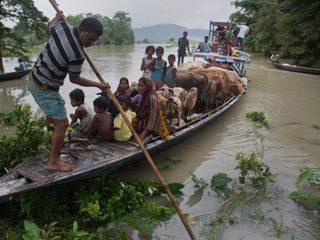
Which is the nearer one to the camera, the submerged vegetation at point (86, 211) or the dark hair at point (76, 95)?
the submerged vegetation at point (86, 211)

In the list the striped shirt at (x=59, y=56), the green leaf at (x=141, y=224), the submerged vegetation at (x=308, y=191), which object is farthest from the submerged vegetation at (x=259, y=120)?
the striped shirt at (x=59, y=56)

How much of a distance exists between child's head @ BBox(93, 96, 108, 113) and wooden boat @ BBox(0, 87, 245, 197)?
0.46 metres

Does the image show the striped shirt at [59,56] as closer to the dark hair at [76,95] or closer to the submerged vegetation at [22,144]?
the submerged vegetation at [22,144]

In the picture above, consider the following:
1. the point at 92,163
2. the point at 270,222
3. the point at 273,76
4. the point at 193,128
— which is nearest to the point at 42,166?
the point at 92,163

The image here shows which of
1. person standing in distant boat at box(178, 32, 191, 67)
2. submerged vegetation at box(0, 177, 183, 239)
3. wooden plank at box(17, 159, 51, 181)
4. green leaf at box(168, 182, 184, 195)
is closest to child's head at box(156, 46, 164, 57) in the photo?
green leaf at box(168, 182, 184, 195)

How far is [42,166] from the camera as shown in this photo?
12.6ft

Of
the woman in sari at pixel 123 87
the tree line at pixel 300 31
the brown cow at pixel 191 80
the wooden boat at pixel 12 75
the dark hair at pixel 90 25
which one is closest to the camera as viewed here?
the dark hair at pixel 90 25

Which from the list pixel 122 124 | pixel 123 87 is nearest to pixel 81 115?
pixel 122 124

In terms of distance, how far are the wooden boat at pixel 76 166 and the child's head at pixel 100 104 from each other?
1.50ft

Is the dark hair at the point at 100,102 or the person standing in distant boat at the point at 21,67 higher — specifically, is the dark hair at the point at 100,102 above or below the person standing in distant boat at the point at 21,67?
above

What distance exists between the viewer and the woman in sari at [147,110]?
501cm

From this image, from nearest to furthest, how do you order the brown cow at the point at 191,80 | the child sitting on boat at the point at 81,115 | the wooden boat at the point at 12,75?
the child sitting on boat at the point at 81,115, the brown cow at the point at 191,80, the wooden boat at the point at 12,75

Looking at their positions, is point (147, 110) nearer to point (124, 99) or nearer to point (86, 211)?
point (124, 99)

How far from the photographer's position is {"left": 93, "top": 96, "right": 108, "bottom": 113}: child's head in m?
4.61
